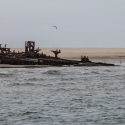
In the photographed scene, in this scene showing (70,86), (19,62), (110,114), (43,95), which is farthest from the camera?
(19,62)

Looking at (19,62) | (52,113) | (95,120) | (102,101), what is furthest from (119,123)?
(19,62)

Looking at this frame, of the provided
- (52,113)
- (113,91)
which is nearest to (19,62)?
(113,91)

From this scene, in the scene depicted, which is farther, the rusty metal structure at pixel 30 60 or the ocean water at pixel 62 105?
the rusty metal structure at pixel 30 60

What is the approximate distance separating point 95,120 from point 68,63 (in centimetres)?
4873

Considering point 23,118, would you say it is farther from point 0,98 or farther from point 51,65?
point 51,65

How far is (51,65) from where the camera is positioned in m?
69.1

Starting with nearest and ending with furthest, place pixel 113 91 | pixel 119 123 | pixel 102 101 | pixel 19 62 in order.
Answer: pixel 119 123 < pixel 102 101 < pixel 113 91 < pixel 19 62

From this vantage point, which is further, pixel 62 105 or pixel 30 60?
pixel 30 60

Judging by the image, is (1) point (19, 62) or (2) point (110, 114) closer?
(2) point (110, 114)

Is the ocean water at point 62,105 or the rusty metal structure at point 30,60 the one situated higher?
the rusty metal structure at point 30,60

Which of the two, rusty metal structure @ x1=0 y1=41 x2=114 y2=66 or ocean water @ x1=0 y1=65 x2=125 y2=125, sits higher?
rusty metal structure @ x1=0 y1=41 x2=114 y2=66

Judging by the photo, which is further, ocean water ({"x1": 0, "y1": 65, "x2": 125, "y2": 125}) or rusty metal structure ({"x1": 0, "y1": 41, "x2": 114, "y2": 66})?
rusty metal structure ({"x1": 0, "y1": 41, "x2": 114, "y2": 66})

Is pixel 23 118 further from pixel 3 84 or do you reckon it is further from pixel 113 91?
pixel 3 84

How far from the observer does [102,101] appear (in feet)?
88.3
